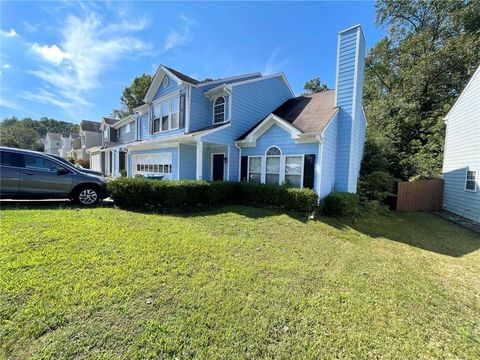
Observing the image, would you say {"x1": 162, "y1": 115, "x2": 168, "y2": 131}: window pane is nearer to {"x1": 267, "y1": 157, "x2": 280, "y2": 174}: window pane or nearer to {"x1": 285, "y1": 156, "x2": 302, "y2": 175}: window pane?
{"x1": 267, "y1": 157, "x2": 280, "y2": 174}: window pane

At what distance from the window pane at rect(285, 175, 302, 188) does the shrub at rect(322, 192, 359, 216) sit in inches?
51.7

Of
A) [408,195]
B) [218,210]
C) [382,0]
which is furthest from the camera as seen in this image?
[382,0]

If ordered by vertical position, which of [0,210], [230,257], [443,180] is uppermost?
[443,180]

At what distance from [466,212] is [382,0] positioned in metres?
21.3

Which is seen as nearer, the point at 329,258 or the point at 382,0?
the point at 329,258

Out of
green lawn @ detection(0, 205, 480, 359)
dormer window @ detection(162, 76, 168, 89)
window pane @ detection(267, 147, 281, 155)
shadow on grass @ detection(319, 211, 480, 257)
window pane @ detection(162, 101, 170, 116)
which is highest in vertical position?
dormer window @ detection(162, 76, 168, 89)

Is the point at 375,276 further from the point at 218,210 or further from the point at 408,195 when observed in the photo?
the point at 408,195

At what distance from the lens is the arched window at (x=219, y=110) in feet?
41.9

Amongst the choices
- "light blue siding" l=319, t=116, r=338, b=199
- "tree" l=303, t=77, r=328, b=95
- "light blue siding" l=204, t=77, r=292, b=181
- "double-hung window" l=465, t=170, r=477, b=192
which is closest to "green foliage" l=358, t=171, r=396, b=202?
"light blue siding" l=319, t=116, r=338, b=199

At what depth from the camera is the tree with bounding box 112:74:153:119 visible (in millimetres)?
33281

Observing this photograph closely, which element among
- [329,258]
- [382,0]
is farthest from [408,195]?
[382,0]

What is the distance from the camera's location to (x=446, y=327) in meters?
3.13

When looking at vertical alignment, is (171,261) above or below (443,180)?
below

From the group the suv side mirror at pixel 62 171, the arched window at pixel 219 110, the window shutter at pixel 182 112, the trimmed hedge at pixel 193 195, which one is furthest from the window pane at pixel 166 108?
the suv side mirror at pixel 62 171
